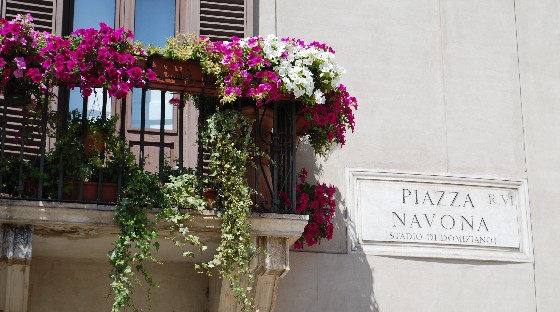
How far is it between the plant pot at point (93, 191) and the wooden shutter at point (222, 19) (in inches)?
72.0

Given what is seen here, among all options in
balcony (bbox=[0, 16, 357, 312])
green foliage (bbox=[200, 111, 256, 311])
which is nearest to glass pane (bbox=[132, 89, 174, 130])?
balcony (bbox=[0, 16, 357, 312])

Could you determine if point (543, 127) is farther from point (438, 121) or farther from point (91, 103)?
point (91, 103)

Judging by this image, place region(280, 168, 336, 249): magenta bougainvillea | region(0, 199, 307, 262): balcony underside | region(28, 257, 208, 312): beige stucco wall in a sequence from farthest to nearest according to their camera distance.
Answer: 1. region(280, 168, 336, 249): magenta bougainvillea
2. region(28, 257, 208, 312): beige stucco wall
3. region(0, 199, 307, 262): balcony underside

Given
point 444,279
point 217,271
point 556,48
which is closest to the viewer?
point 217,271

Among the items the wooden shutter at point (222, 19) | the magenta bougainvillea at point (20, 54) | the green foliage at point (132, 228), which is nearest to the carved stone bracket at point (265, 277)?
the green foliage at point (132, 228)

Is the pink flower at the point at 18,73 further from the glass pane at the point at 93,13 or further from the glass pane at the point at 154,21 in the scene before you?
the glass pane at the point at 154,21

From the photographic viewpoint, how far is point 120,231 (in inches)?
305

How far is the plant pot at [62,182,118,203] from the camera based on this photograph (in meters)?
7.84

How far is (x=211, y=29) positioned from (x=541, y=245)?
2.95 metres

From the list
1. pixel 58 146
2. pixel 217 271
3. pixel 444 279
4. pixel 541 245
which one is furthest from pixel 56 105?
pixel 541 245

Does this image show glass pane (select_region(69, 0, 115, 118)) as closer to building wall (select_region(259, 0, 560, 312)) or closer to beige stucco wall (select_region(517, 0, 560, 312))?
building wall (select_region(259, 0, 560, 312))

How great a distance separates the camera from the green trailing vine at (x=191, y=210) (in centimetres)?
767

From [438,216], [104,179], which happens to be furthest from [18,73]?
[438,216]

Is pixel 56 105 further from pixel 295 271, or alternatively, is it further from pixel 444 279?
pixel 444 279
